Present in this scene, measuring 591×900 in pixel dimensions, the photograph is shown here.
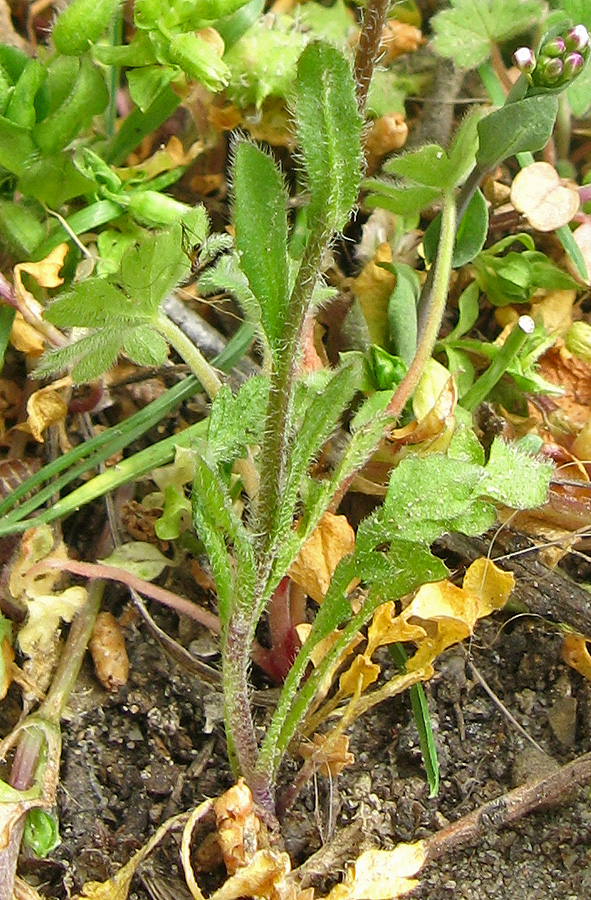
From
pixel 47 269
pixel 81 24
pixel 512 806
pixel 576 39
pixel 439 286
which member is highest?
pixel 81 24

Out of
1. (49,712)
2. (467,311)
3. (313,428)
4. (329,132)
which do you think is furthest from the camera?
(467,311)

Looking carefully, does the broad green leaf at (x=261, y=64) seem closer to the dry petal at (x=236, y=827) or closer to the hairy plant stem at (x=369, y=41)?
the hairy plant stem at (x=369, y=41)

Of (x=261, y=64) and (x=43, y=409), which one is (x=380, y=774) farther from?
(x=261, y=64)

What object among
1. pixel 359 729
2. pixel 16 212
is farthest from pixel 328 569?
pixel 16 212

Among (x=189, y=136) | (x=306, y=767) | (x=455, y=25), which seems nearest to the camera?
(x=306, y=767)

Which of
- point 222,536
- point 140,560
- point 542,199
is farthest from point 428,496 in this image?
point 542,199

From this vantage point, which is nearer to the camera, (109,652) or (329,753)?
(329,753)

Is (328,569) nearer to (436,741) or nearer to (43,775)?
(436,741)
